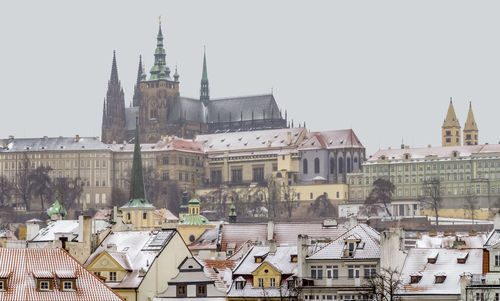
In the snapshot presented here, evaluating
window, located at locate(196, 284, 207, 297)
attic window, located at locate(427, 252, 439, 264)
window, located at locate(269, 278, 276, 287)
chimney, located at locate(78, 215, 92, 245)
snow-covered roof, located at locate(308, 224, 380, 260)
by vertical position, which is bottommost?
window, located at locate(196, 284, 207, 297)

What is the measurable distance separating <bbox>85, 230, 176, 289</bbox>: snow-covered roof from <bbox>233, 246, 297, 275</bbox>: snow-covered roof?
122 inches

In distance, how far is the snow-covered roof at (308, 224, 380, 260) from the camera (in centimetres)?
6288

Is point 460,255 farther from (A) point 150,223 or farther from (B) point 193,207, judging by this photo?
(B) point 193,207

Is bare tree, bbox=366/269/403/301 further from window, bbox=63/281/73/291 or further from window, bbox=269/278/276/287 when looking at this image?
window, bbox=63/281/73/291

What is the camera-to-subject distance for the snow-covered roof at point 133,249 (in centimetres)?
6475

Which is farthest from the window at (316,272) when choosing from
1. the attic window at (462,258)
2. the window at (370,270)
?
the attic window at (462,258)

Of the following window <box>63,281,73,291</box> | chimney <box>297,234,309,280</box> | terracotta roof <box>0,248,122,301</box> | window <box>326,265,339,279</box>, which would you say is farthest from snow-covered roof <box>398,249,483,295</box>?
window <box>63,281,73,291</box>

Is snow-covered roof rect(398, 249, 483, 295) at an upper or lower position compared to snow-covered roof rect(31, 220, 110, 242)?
lower

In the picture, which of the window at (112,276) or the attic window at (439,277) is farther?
the window at (112,276)

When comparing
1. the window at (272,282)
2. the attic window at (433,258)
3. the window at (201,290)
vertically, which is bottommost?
the window at (201,290)

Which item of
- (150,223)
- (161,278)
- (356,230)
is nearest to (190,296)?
(161,278)

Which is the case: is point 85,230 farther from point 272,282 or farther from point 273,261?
point 272,282

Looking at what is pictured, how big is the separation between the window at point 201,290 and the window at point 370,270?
5896 mm

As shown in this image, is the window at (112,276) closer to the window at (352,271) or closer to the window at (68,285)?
the window at (352,271)
